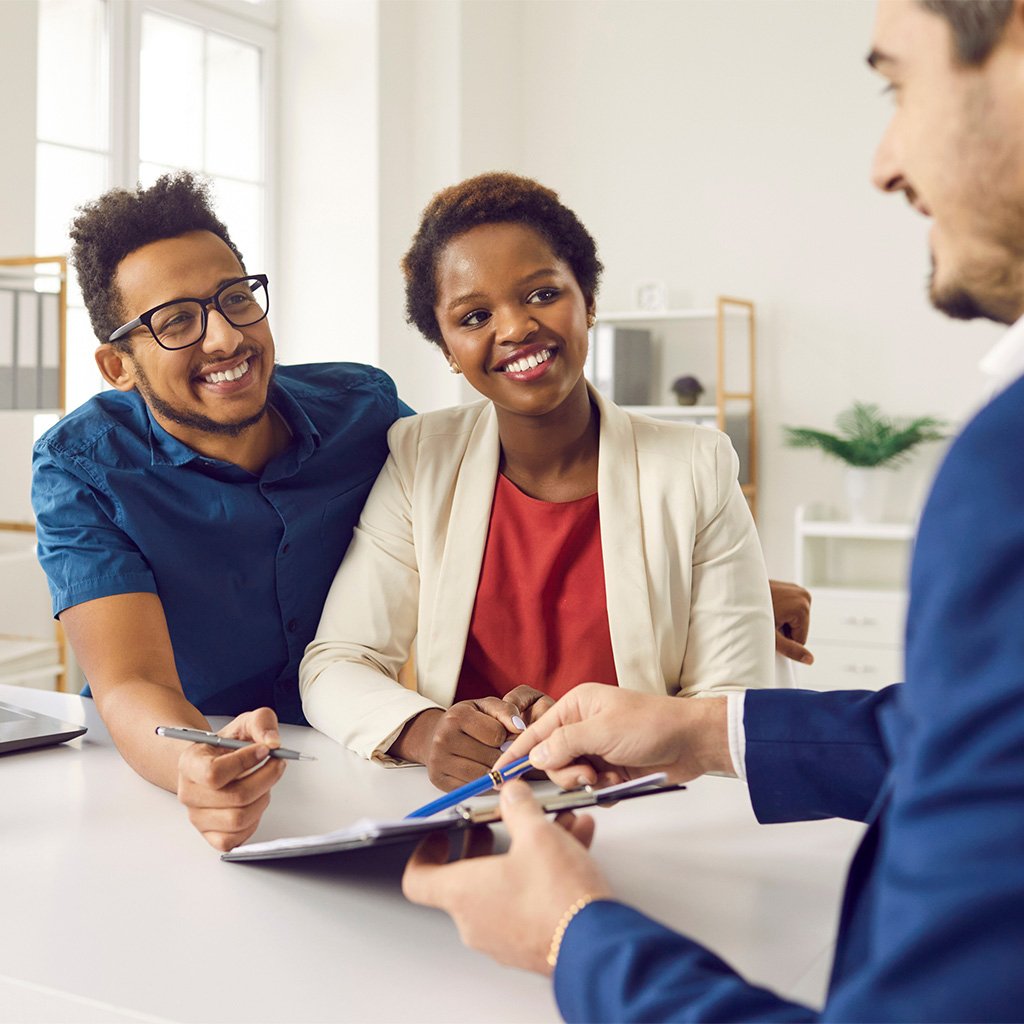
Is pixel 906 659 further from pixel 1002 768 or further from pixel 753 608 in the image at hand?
pixel 753 608

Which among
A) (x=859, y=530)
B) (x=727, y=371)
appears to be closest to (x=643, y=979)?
(x=859, y=530)

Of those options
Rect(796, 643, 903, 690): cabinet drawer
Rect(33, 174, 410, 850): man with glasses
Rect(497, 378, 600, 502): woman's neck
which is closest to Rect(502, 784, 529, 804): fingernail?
Rect(33, 174, 410, 850): man with glasses

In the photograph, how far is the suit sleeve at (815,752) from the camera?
3.38ft

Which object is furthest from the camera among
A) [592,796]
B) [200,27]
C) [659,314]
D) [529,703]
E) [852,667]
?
[659,314]

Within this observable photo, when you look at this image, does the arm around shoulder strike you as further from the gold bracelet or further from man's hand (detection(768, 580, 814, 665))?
the gold bracelet

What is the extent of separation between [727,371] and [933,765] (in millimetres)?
4598

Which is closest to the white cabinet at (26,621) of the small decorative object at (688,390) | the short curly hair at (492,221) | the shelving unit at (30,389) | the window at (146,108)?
the shelving unit at (30,389)

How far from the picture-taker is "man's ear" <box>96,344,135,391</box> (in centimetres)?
178

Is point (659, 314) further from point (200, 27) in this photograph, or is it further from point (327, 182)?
point (200, 27)

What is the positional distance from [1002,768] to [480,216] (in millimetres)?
1397

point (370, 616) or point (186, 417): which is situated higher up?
point (186, 417)

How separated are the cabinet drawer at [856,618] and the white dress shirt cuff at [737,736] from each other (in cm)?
337

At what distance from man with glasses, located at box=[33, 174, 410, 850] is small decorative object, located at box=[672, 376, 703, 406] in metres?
3.20

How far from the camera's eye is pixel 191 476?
1724 mm
